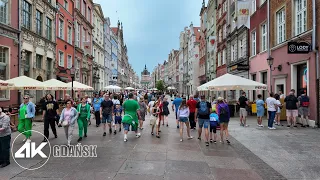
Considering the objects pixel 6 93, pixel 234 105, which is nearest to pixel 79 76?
pixel 6 93

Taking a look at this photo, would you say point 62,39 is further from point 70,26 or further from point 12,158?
point 12,158

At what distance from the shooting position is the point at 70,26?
28859 millimetres

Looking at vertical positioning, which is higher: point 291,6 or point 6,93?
point 291,6

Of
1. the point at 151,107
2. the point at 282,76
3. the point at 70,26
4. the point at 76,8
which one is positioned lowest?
the point at 151,107

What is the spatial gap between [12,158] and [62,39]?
21.6 m

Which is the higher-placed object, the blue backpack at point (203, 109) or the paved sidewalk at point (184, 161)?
the blue backpack at point (203, 109)

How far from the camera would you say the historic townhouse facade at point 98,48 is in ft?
133

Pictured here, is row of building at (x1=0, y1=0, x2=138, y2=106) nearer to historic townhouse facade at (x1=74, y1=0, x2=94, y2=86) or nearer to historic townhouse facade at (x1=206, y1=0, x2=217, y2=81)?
historic townhouse facade at (x1=74, y1=0, x2=94, y2=86)

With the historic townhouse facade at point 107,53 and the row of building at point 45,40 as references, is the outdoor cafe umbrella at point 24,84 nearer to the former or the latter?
the row of building at point 45,40

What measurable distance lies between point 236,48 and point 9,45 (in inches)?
771

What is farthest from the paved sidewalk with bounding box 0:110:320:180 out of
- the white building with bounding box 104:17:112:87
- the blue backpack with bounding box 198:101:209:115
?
the white building with bounding box 104:17:112:87

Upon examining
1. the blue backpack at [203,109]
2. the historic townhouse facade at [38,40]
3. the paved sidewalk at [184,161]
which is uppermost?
the historic townhouse facade at [38,40]

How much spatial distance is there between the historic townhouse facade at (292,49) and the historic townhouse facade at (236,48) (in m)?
3.39

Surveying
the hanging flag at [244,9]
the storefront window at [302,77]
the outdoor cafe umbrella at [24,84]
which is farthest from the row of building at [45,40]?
the storefront window at [302,77]
